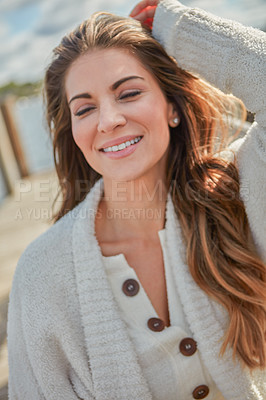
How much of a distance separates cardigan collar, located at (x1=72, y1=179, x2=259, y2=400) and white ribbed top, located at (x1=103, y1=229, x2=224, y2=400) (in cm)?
4

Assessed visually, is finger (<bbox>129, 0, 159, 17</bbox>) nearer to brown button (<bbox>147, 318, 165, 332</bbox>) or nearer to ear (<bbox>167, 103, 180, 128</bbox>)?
ear (<bbox>167, 103, 180, 128</bbox>)

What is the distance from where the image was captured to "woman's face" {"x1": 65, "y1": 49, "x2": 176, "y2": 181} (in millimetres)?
1485

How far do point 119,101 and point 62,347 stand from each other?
88 cm

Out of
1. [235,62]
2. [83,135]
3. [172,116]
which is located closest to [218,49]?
[235,62]

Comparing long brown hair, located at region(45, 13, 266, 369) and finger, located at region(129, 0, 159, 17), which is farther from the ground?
finger, located at region(129, 0, 159, 17)

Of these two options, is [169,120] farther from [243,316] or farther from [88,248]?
[243,316]

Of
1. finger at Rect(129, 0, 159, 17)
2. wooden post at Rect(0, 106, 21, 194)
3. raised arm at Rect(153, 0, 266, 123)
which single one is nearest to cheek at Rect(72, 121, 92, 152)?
raised arm at Rect(153, 0, 266, 123)

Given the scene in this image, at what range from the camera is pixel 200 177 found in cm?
172

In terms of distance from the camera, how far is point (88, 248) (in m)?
1.54

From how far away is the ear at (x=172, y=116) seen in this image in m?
1.69

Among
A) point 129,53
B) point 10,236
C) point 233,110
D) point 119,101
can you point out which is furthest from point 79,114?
point 10,236

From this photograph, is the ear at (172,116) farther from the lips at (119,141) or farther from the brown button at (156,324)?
the brown button at (156,324)

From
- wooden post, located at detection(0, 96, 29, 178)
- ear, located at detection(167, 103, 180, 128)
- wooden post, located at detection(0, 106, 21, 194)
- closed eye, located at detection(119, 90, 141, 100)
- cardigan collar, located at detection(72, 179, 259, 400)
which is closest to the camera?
cardigan collar, located at detection(72, 179, 259, 400)

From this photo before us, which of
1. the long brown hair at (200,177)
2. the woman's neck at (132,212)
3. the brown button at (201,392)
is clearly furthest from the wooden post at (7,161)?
the brown button at (201,392)
